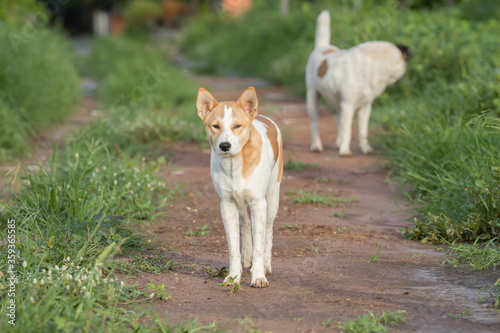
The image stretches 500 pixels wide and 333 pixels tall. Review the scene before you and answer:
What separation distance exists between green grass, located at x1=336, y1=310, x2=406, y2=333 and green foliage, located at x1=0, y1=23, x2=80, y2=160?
559cm

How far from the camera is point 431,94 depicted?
9.04 m

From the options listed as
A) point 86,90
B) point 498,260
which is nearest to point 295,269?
point 498,260

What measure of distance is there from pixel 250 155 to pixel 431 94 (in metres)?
5.82

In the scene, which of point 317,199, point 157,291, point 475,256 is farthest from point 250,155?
point 317,199

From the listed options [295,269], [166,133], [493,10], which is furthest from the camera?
[493,10]

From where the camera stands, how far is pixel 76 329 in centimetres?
309

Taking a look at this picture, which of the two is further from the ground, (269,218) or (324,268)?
(269,218)

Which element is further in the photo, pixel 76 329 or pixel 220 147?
pixel 220 147

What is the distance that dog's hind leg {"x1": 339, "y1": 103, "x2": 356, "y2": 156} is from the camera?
756 cm

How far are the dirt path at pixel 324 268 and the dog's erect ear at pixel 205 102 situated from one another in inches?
41.6

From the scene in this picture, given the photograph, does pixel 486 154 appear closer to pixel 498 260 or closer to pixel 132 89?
pixel 498 260

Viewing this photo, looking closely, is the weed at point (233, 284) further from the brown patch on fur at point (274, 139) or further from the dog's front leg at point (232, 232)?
the brown patch on fur at point (274, 139)

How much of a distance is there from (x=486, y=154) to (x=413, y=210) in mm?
792

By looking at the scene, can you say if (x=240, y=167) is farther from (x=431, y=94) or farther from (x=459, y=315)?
(x=431, y=94)
